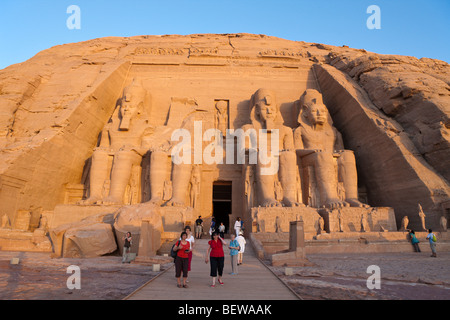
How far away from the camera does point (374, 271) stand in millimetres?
4488

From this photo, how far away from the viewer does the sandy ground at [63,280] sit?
9.82 feet

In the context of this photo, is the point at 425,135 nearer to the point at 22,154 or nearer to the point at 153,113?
the point at 153,113

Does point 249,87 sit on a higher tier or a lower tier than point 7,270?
higher

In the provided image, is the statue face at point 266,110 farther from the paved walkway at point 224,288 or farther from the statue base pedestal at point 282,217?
the paved walkway at point 224,288

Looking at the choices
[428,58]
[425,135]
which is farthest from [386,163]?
[428,58]

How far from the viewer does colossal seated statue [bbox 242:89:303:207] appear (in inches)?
340

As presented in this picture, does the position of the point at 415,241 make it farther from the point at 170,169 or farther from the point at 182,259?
the point at 170,169

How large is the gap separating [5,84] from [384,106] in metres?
12.8

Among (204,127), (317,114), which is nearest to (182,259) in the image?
(204,127)

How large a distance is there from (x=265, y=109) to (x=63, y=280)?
809 cm

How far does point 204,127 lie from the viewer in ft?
34.8

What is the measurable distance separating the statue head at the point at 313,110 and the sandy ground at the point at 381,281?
212 inches

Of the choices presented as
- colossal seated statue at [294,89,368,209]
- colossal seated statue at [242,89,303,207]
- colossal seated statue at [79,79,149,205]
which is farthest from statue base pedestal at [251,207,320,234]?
colossal seated statue at [79,79,149,205]

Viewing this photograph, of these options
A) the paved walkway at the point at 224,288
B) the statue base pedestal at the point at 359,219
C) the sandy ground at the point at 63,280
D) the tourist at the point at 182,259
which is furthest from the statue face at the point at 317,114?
the tourist at the point at 182,259
